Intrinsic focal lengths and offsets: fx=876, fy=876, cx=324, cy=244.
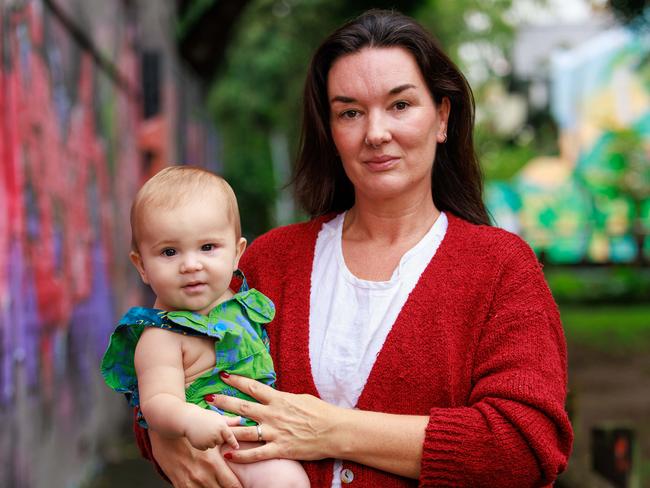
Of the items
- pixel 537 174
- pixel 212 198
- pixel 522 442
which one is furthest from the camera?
pixel 537 174

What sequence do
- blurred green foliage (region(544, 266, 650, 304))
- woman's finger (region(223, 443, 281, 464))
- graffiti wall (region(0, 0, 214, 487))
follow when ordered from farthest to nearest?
blurred green foliage (region(544, 266, 650, 304))
graffiti wall (region(0, 0, 214, 487))
woman's finger (region(223, 443, 281, 464))

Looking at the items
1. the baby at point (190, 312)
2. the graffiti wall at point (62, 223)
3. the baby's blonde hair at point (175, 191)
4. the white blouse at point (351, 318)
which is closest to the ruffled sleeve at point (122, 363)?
the baby at point (190, 312)

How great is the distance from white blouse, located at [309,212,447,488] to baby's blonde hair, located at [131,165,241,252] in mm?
357

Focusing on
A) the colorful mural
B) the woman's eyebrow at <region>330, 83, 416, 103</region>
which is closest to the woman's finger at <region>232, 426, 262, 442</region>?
the woman's eyebrow at <region>330, 83, 416, 103</region>

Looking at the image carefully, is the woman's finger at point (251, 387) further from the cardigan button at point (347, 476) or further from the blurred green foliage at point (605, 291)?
the blurred green foliage at point (605, 291)

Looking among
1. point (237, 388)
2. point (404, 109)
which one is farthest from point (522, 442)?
point (404, 109)

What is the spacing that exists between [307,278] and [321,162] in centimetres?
45

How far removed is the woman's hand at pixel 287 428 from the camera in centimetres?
225

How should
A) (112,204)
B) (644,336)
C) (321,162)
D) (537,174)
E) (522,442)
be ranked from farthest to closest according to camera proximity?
(537,174) < (644,336) < (112,204) < (321,162) < (522,442)

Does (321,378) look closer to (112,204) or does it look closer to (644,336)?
(112,204)

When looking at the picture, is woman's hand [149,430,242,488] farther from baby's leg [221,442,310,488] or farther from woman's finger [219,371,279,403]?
woman's finger [219,371,279,403]

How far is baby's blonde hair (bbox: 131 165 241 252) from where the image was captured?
90.0 inches

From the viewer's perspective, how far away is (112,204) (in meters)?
7.62

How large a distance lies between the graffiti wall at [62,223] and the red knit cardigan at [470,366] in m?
2.36
